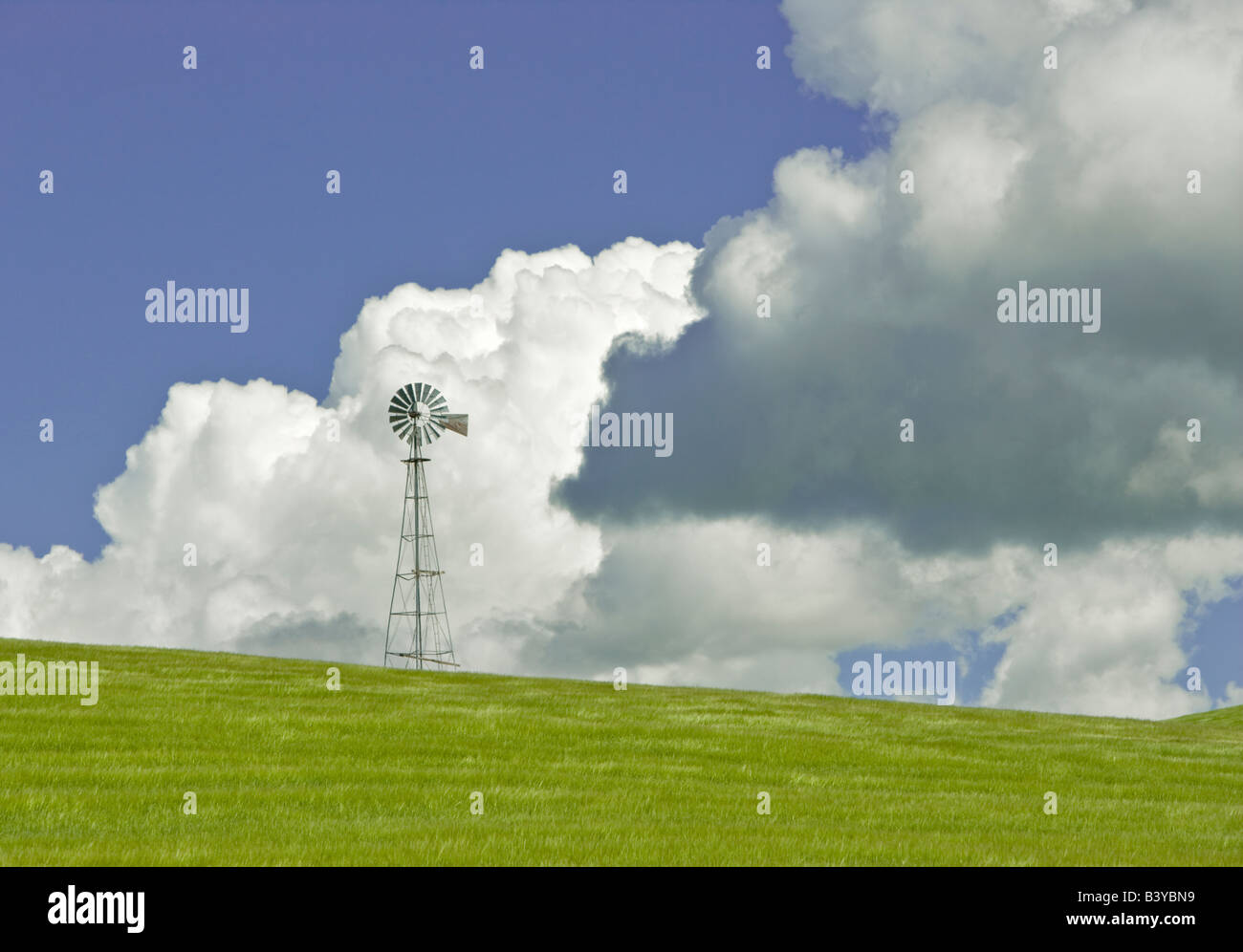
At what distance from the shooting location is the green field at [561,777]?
2023cm

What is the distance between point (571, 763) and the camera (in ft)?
102

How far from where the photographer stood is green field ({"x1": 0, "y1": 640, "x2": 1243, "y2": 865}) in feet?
66.4

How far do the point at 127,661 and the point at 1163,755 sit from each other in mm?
36141

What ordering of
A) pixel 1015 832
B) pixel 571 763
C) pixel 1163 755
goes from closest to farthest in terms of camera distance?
pixel 1015 832
pixel 571 763
pixel 1163 755

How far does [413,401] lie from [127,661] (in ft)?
124

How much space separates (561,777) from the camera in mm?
29125
